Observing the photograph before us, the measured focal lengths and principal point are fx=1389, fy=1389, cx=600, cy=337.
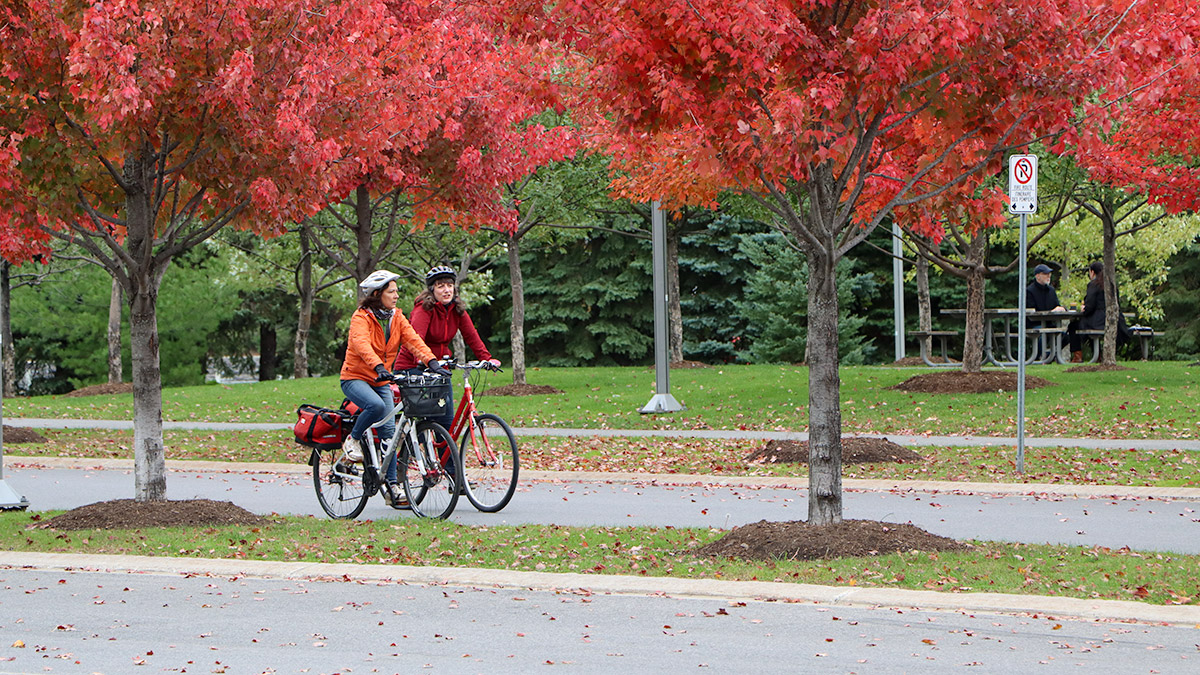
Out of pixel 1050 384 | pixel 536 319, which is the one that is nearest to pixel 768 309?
pixel 536 319

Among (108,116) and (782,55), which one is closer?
(782,55)

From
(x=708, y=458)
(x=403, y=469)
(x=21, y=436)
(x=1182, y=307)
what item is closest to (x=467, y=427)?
(x=403, y=469)

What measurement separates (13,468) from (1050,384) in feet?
45.0

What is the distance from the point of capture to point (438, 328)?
1122 cm

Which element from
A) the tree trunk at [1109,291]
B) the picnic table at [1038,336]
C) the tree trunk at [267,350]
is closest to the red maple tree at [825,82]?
the picnic table at [1038,336]

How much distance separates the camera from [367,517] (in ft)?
36.1

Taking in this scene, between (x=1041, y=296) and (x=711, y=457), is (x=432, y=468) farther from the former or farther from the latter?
(x=1041, y=296)

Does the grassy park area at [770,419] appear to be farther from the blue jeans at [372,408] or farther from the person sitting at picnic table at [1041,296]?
the blue jeans at [372,408]

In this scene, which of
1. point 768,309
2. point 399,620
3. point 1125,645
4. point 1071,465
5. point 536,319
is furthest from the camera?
point 536,319

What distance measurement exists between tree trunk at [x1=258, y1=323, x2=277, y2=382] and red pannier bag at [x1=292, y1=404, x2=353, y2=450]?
3910cm

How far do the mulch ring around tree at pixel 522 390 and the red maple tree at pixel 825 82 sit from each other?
1407cm

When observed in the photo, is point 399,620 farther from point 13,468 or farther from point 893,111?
point 13,468

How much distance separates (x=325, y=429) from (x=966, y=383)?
11.8 meters

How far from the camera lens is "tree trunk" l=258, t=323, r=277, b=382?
4894 cm
